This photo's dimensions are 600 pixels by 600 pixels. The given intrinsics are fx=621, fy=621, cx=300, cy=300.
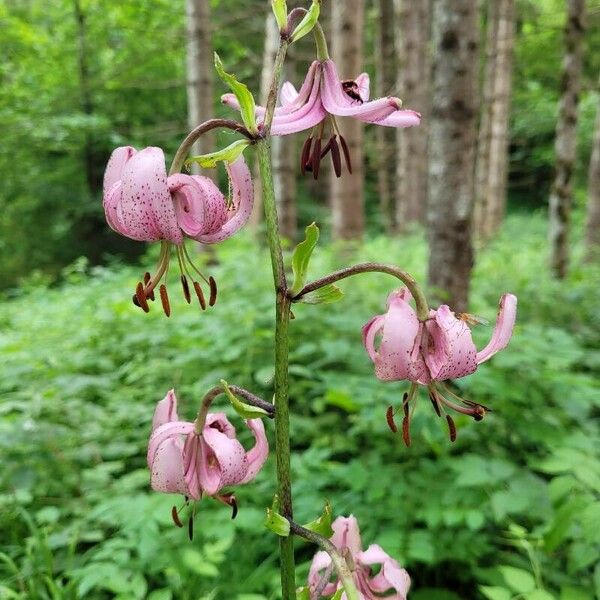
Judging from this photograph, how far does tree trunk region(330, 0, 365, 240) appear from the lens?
173 inches

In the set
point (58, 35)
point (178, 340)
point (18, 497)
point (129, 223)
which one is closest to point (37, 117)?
point (58, 35)

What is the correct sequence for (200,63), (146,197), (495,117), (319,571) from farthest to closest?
(495,117)
(200,63)
(319,571)
(146,197)

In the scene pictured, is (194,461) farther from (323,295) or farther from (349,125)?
(349,125)

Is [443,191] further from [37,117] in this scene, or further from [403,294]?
[37,117]

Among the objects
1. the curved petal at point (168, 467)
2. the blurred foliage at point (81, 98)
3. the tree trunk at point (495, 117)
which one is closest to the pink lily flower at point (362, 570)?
the curved petal at point (168, 467)

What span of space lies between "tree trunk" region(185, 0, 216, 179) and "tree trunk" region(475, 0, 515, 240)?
3.36 m

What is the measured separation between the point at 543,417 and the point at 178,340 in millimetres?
1626

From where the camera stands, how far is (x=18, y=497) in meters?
1.57

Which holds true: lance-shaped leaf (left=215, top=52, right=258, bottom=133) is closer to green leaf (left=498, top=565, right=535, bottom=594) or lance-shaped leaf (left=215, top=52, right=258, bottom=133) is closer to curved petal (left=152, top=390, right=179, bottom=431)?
curved petal (left=152, top=390, right=179, bottom=431)

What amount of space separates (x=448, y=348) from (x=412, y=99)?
7.09 meters

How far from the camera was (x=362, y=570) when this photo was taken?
0.81 metres

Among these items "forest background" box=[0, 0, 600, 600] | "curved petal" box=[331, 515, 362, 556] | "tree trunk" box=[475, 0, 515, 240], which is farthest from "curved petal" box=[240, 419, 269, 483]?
"tree trunk" box=[475, 0, 515, 240]

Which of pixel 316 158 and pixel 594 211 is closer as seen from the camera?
pixel 316 158

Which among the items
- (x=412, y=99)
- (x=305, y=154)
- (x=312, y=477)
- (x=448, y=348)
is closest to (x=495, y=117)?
(x=412, y=99)
